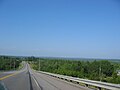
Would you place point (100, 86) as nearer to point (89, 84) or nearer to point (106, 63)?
point (89, 84)

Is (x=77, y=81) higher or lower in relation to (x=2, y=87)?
lower

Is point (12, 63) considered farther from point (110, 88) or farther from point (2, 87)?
point (2, 87)

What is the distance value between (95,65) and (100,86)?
357ft

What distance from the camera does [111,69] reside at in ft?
Result: 417

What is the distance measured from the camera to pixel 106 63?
423 feet

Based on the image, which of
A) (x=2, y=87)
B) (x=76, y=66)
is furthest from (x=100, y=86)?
(x=76, y=66)

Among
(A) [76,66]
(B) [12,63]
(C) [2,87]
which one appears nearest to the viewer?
(C) [2,87]

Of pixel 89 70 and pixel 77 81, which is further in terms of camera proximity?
pixel 89 70

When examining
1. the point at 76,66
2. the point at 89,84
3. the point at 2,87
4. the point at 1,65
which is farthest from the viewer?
the point at 1,65

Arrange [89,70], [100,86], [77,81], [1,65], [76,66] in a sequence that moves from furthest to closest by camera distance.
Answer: [1,65] → [89,70] → [76,66] → [77,81] → [100,86]

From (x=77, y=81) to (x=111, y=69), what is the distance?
103m

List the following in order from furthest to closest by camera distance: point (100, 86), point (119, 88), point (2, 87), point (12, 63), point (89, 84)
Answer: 1. point (12, 63)
2. point (89, 84)
3. point (100, 86)
4. point (119, 88)
5. point (2, 87)

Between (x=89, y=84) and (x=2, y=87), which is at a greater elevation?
(x=2, y=87)

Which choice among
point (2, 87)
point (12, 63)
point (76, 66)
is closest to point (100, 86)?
point (2, 87)
